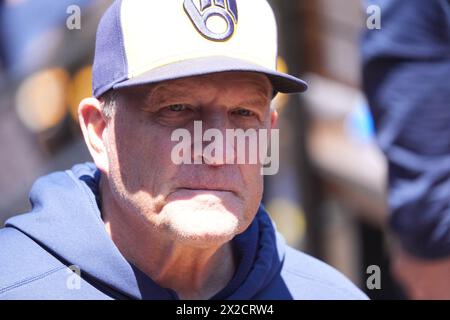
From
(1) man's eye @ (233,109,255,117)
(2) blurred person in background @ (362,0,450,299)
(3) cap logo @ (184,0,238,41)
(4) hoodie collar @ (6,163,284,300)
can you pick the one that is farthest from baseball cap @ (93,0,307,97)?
(2) blurred person in background @ (362,0,450,299)

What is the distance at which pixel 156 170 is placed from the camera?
7.27 feet

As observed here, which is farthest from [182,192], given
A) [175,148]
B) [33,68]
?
[33,68]

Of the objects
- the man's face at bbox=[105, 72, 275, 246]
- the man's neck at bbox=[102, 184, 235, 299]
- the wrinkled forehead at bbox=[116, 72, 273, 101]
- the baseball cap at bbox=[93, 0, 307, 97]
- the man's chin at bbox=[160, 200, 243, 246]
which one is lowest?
the man's neck at bbox=[102, 184, 235, 299]

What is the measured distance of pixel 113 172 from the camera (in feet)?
7.47

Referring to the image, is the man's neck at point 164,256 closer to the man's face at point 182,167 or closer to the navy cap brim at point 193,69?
the man's face at point 182,167

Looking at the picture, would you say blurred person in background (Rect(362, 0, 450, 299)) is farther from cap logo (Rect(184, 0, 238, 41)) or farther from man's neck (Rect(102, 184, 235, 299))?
cap logo (Rect(184, 0, 238, 41))

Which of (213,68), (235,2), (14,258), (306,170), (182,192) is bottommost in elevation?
(306,170)

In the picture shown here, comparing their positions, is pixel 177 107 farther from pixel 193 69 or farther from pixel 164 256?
pixel 164 256

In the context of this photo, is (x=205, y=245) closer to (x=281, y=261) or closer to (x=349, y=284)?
(x=281, y=261)

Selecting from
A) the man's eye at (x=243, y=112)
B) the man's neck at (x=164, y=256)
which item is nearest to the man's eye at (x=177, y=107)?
the man's eye at (x=243, y=112)

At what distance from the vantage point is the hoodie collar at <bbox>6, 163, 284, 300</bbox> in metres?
2.28

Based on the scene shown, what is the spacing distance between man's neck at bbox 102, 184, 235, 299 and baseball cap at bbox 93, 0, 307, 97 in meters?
0.33

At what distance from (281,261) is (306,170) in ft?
12.5
